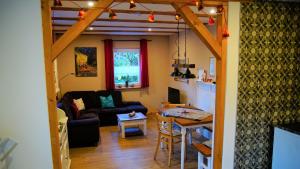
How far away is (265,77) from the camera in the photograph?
2.71m

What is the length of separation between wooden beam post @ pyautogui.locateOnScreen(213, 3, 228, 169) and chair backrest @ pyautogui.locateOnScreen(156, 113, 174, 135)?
3.71 feet

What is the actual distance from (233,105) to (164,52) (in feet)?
16.0

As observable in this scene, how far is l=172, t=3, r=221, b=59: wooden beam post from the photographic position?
7.86 ft

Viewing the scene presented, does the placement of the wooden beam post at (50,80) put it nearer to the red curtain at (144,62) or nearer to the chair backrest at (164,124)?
the chair backrest at (164,124)

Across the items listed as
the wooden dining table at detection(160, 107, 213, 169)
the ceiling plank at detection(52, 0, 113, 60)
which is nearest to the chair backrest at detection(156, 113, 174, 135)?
the wooden dining table at detection(160, 107, 213, 169)

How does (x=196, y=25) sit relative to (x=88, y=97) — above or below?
above

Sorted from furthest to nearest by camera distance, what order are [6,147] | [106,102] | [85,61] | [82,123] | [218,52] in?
[85,61] < [106,102] < [82,123] < [218,52] < [6,147]

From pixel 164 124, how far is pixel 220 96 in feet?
5.88

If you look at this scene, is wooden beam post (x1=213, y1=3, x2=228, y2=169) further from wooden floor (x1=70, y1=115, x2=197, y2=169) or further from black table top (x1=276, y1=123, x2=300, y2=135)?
wooden floor (x1=70, y1=115, x2=197, y2=169)

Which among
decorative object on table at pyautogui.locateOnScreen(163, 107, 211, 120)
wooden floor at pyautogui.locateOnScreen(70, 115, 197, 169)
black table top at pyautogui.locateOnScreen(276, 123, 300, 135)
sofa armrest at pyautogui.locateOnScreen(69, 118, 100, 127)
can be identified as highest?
black table top at pyautogui.locateOnScreen(276, 123, 300, 135)

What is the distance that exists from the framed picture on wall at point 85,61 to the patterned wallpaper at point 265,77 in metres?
4.90

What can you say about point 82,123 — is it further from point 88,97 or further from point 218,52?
point 218,52

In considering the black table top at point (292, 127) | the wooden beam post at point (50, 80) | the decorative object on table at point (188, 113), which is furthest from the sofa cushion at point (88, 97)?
the black table top at point (292, 127)

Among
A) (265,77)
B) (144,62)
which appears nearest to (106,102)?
(144,62)
